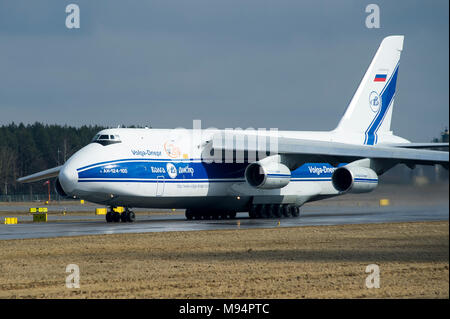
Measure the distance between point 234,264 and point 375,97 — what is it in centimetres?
3204

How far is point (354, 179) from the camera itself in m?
42.0

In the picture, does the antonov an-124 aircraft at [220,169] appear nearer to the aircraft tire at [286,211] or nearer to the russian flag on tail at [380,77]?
the aircraft tire at [286,211]

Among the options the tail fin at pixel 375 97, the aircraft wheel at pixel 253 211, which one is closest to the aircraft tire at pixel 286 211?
the aircraft wheel at pixel 253 211

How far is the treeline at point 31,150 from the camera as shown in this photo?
12756cm

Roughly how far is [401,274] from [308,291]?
3.38 m

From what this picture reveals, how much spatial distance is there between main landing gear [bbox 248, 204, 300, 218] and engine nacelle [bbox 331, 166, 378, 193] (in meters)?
4.52

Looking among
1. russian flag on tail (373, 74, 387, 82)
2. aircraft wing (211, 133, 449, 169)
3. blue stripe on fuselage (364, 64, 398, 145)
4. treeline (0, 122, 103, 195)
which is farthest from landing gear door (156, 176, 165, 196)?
treeline (0, 122, 103, 195)

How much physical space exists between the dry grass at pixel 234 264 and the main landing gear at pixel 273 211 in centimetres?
1280

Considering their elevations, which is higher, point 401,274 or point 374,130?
point 374,130

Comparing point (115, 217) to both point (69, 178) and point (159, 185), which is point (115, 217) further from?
point (69, 178)

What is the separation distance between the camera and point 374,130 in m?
51.6

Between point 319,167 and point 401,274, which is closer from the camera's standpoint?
point 401,274
